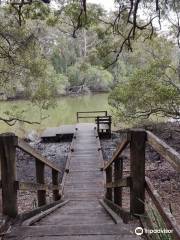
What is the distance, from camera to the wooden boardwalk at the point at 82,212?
2863 mm

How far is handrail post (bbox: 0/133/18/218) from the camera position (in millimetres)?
3059

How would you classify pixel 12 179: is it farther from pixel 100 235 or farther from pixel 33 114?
pixel 33 114

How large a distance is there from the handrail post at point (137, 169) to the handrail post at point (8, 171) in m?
1.03

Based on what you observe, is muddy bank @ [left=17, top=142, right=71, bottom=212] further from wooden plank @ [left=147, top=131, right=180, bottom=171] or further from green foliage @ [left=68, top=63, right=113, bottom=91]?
green foliage @ [left=68, top=63, right=113, bottom=91]

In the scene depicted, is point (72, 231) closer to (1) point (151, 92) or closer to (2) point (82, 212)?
(2) point (82, 212)

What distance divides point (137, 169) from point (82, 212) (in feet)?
5.82

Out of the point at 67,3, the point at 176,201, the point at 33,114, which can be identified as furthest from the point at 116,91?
the point at 33,114

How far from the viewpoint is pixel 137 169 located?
3172 mm

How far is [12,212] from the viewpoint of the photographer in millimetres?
3189

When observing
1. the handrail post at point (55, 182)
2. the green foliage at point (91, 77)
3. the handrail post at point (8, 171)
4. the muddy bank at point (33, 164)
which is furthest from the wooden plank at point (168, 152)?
the green foliage at point (91, 77)

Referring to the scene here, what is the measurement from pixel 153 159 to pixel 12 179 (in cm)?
1107

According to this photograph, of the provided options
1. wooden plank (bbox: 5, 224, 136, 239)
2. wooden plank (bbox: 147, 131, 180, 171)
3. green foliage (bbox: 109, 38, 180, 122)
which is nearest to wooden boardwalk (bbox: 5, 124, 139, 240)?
wooden plank (bbox: 5, 224, 136, 239)

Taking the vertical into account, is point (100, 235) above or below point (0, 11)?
below

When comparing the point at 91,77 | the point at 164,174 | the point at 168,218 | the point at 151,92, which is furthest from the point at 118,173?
the point at 91,77
